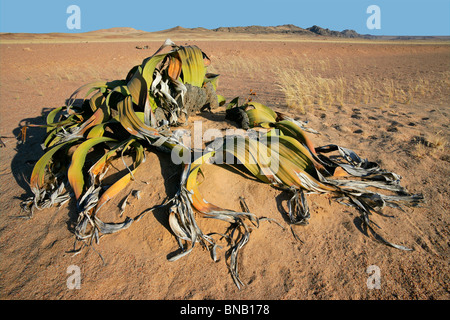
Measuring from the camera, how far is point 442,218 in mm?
1949

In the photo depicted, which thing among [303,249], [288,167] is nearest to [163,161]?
[288,167]

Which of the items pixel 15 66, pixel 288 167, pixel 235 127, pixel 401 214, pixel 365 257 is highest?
pixel 15 66

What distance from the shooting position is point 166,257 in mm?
1664

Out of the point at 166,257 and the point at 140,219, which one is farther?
the point at 140,219

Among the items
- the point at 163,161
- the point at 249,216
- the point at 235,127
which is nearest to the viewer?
the point at 249,216

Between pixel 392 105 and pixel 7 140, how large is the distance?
5.96 metres

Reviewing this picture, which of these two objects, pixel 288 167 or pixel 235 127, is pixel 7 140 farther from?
pixel 288 167

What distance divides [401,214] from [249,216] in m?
1.20

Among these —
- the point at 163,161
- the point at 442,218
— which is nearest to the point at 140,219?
the point at 163,161

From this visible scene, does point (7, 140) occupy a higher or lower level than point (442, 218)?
higher

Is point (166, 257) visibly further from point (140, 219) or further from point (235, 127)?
point (235, 127)

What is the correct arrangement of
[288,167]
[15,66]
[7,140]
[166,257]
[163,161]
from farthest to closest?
[15,66]
[7,140]
[163,161]
[288,167]
[166,257]

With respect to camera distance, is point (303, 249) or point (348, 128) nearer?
point (303, 249)

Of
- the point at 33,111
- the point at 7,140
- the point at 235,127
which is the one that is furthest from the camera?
the point at 33,111
